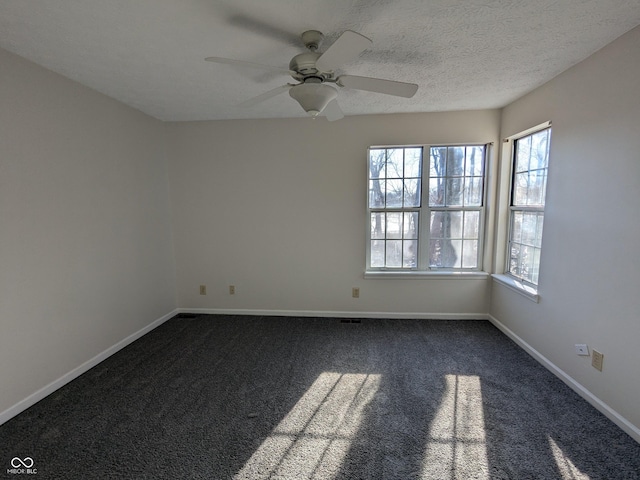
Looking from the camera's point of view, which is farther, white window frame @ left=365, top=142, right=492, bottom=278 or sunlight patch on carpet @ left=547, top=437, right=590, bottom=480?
white window frame @ left=365, top=142, right=492, bottom=278

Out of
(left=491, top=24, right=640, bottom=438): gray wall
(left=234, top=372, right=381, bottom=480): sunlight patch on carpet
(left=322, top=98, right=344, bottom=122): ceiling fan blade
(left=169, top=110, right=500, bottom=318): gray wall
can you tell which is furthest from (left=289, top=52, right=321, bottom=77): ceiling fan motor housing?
(left=234, top=372, right=381, bottom=480): sunlight patch on carpet

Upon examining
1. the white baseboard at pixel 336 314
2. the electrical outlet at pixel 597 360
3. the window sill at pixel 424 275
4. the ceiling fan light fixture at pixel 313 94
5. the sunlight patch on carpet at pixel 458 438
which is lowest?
the sunlight patch on carpet at pixel 458 438

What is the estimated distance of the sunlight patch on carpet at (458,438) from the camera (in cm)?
146

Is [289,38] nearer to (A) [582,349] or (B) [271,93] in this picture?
(B) [271,93]

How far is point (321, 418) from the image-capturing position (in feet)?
6.02

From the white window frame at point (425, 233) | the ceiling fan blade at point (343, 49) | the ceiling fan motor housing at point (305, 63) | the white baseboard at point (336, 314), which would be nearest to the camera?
the ceiling fan blade at point (343, 49)

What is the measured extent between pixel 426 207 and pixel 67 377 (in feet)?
11.9

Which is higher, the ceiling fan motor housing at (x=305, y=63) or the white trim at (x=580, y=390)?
the ceiling fan motor housing at (x=305, y=63)

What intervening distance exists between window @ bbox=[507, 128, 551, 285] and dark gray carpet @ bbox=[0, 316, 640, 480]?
809mm

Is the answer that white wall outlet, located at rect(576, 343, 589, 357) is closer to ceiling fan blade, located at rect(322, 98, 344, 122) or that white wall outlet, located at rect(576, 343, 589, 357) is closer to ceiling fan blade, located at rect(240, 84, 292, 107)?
ceiling fan blade, located at rect(322, 98, 344, 122)

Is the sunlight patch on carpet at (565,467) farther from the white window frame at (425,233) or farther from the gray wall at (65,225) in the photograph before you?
the gray wall at (65,225)

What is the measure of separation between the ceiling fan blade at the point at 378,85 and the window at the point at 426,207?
1.55 metres

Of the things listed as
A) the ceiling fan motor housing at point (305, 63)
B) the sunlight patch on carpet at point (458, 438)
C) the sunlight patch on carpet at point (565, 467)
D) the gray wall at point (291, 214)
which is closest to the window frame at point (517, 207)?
the gray wall at point (291, 214)

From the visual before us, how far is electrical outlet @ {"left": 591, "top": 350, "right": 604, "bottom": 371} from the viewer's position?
6.13ft
